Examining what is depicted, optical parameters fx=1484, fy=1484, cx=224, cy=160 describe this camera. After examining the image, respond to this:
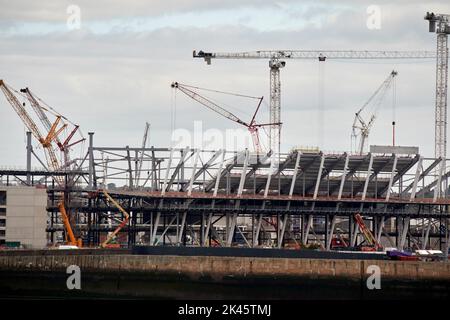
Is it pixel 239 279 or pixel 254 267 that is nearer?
pixel 239 279

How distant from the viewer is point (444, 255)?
176 meters

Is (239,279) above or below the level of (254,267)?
below

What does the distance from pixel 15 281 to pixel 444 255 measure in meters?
53.5

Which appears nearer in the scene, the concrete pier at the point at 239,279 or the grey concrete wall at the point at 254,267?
the concrete pier at the point at 239,279

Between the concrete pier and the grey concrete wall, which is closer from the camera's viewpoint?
the concrete pier

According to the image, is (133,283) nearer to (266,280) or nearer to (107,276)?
(107,276)
